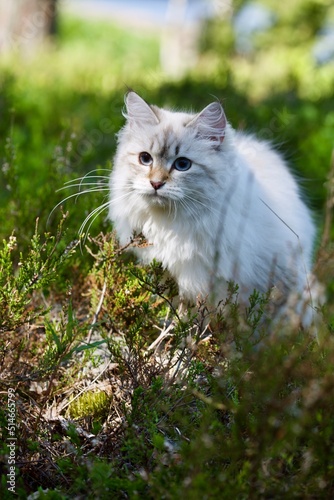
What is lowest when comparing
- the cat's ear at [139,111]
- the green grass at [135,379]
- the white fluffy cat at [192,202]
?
the green grass at [135,379]

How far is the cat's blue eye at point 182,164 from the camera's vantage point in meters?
2.93

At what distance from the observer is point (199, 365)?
2.40 meters

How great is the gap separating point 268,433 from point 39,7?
361 inches

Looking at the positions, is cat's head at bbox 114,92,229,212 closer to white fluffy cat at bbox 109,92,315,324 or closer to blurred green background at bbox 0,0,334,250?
white fluffy cat at bbox 109,92,315,324

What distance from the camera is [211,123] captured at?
2971 mm

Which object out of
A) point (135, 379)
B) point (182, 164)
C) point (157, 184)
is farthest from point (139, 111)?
point (135, 379)

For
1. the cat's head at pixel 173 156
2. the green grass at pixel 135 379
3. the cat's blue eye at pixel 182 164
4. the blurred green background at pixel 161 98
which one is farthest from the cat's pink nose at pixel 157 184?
the blurred green background at pixel 161 98

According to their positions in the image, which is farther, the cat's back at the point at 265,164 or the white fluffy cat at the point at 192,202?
the cat's back at the point at 265,164

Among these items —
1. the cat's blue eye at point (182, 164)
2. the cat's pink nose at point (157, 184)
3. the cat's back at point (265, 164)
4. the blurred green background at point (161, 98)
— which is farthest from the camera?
the blurred green background at point (161, 98)

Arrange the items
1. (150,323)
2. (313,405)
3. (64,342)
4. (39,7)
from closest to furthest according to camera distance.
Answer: (313,405), (64,342), (150,323), (39,7)

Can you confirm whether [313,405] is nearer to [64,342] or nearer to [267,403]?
[267,403]

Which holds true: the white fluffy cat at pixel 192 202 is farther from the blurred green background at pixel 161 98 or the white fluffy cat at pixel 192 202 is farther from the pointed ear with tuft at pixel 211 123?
the blurred green background at pixel 161 98

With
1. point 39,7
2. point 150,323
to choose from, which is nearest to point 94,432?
point 150,323

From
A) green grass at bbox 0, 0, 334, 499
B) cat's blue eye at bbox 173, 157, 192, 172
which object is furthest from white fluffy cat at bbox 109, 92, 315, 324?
green grass at bbox 0, 0, 334, 499
